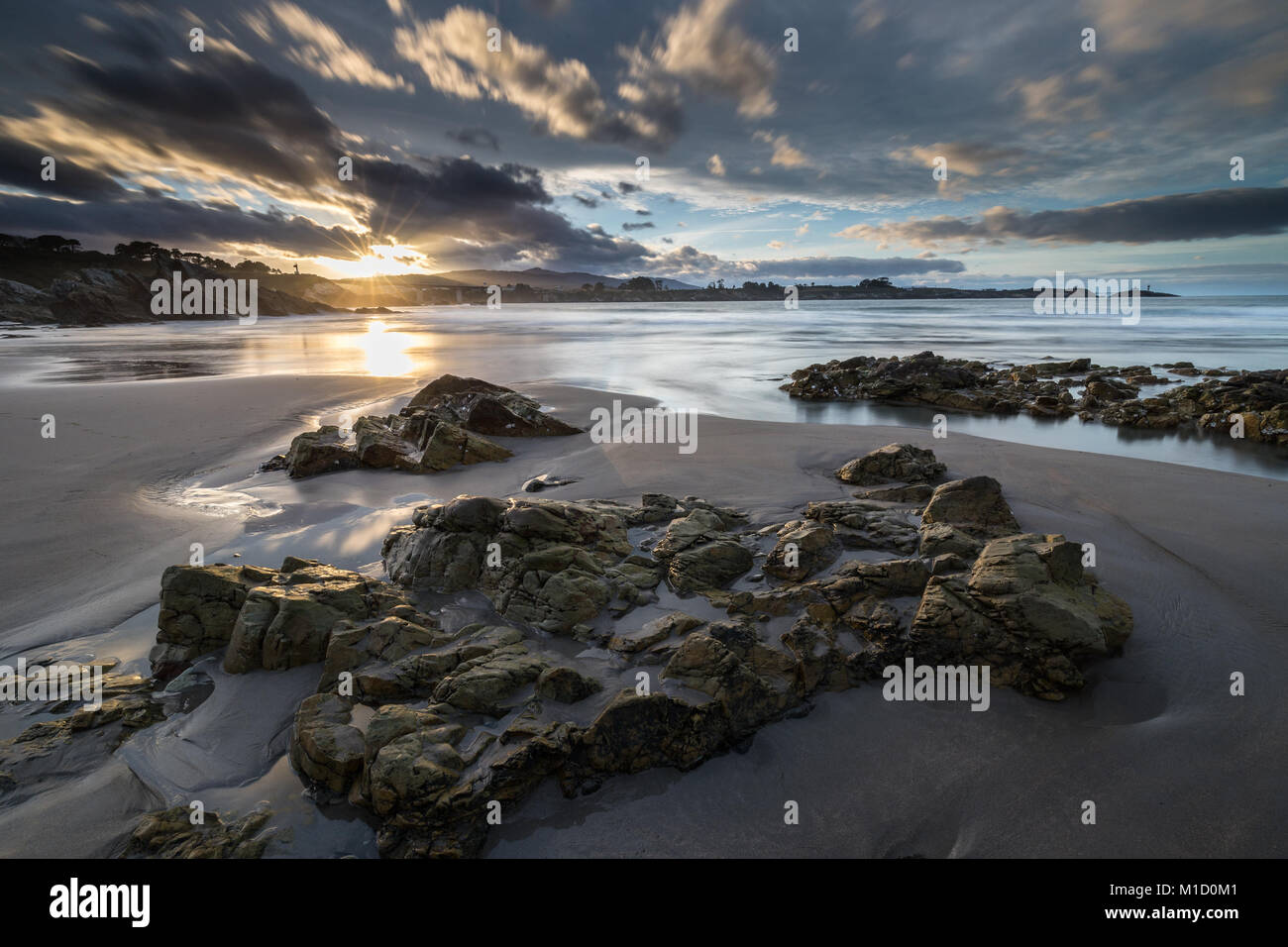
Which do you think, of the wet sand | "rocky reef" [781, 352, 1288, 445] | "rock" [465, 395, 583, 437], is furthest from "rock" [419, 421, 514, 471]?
"rocky reef" [781, 352, 1288, 445]

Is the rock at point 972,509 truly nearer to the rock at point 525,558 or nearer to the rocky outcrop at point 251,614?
the rock at point 525,558

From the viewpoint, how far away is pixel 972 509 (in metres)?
5.37

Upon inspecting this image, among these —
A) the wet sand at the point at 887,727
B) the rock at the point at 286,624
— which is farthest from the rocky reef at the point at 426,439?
the rock at the point at 286,624

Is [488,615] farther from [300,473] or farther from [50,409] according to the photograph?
[50,409]

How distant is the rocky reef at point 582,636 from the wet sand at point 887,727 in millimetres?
188

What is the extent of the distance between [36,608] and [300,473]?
3.44 metres

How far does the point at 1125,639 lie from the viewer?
11.9 ft

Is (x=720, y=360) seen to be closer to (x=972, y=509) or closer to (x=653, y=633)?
(x=972, y=509)

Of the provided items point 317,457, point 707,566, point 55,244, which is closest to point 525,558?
point 707,566

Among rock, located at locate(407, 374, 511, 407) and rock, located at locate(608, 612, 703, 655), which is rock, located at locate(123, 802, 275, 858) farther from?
rock, located at locate(407, 374, 511, 407)

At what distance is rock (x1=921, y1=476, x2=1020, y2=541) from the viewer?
5188mm

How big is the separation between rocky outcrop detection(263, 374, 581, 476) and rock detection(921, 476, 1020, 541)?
15.3 feet

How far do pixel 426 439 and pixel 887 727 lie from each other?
7.78 metres

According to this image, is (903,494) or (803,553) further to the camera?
(903,494)
